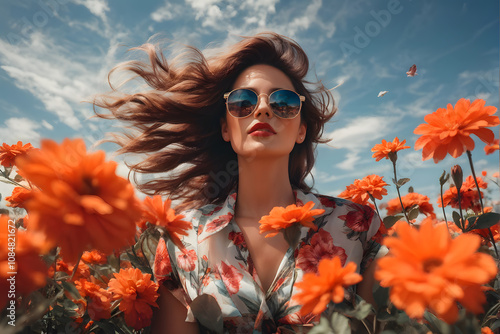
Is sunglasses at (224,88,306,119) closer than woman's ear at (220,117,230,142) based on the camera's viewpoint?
Yes

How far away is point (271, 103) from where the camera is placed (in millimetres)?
1530

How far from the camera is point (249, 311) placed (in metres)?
1.21

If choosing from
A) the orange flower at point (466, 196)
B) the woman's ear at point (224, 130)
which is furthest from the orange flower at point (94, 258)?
the orange flower at point (466, 196)

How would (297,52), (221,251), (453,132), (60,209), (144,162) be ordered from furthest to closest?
(297,52), (144,162), (221,251), (453,132), (60,209)

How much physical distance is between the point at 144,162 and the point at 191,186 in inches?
11.6

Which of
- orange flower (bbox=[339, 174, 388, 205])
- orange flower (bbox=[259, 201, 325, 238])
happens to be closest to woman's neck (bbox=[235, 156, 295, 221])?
orange flower (bbox=[339, 174, 388, 205])

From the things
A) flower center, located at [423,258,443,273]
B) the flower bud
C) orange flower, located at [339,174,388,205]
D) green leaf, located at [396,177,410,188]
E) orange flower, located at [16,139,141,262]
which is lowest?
flower center, located at [423,258,443,273]

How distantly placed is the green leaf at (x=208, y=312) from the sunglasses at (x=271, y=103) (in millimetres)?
935

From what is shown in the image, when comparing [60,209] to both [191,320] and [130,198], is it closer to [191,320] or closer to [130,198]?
Answer: [130,198]

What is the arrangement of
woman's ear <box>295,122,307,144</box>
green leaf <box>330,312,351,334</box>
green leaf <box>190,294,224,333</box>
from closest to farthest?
green leaf <box>330,312,351,334</box> → green leaf <box>190,294,224,333</box> → woman's ear <box>295,122,307,144</box>

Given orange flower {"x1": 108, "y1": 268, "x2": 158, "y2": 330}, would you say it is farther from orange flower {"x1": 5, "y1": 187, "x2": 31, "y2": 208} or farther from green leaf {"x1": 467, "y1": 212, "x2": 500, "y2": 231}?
green leaf {"x1": 467, "y1": 212, "x2": 500, "y2": 231}

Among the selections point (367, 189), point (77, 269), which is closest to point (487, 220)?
point (367, 189)

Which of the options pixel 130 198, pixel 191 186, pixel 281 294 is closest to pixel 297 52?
pixel 191 186

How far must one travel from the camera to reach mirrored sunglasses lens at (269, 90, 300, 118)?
1.53m
